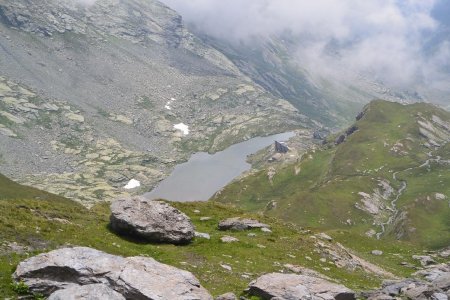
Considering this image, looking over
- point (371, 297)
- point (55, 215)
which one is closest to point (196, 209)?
point (55, 215)

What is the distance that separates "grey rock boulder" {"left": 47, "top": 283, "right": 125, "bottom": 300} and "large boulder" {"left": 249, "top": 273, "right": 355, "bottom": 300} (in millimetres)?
10669

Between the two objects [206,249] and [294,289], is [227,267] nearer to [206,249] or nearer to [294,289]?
[206,249]

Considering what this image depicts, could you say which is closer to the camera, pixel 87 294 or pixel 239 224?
pixel 87 294

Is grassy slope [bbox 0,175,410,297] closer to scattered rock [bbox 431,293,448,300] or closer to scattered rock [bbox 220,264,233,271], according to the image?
scattered rock [bbox 220,264,233,271]

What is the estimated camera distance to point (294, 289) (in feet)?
92.0

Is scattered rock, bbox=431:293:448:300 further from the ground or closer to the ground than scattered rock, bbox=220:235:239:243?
→ further from the ground

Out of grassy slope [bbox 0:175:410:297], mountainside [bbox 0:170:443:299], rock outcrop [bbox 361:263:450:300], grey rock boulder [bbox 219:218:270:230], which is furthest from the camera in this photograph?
grey rock boulder [bbox 219:218:270:230]

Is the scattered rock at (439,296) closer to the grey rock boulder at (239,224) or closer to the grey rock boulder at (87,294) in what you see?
the grey rock boulder at (87,294)

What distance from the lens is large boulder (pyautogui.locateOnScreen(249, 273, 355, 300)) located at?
Answer: 2778cm

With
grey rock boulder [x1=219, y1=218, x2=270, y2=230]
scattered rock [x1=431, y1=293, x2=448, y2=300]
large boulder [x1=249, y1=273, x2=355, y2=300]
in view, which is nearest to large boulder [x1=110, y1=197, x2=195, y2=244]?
grey rock boulder [x1=219, y1=218, x2=270, y2=230]

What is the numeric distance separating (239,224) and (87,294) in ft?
120

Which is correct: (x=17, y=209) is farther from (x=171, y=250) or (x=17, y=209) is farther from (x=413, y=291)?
(x=413, y=291)

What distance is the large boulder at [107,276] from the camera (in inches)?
928

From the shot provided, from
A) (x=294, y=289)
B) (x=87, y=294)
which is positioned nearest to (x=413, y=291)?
(x=294, y=289)
